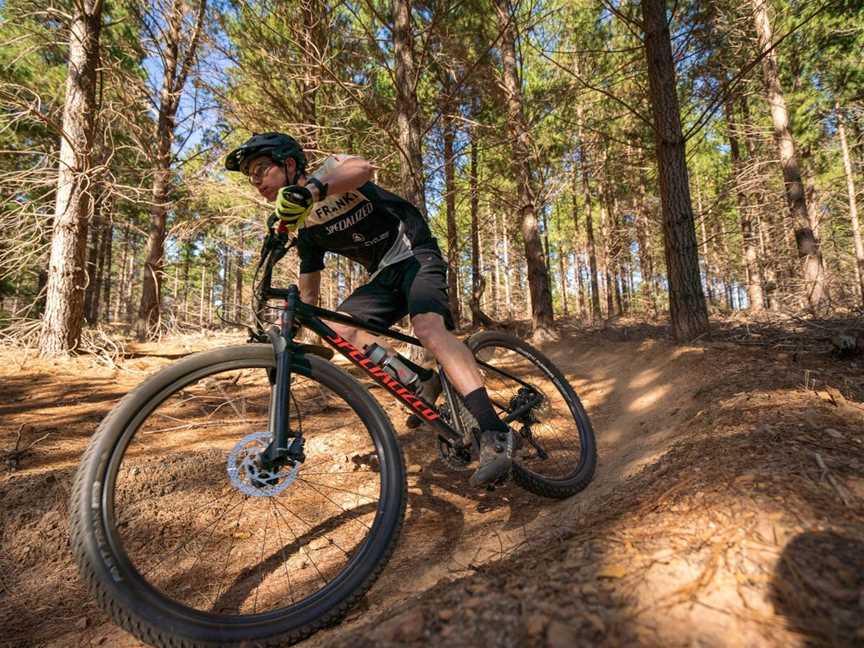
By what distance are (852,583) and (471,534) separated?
1.82 meters

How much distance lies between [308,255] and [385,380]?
1.05m

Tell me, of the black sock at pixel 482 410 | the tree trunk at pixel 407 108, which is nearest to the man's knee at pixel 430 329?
the black sock at pixel 482 410

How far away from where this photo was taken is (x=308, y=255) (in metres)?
2.92

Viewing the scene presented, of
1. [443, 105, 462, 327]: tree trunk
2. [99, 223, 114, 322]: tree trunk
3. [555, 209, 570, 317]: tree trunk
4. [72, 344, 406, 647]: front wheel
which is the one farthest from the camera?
[555, 209, 570, 317]: tree trunk

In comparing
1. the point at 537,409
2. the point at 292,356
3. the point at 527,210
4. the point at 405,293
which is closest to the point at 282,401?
the point at 292,356

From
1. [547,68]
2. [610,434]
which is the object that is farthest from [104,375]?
[547,68]

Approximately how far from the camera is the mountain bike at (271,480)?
5.35ft

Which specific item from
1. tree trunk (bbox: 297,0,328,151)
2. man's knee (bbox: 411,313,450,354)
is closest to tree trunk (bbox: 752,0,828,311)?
tree trunk (bbox: 297,0,328,151)

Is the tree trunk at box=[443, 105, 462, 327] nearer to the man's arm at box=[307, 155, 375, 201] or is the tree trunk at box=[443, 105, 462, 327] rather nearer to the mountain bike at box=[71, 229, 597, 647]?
the mountain bike at box=[71, 229, 597, 647]

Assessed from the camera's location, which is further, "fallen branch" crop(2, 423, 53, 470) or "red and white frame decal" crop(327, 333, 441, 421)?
A: "fallen branch" crop(2, 423, 53, 470)

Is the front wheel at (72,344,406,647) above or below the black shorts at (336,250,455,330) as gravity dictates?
below

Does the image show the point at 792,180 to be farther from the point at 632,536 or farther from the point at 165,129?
the point at 165,129

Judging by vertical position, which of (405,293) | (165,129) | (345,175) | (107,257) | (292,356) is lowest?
(292,356)

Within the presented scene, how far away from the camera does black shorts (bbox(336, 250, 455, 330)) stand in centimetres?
265
